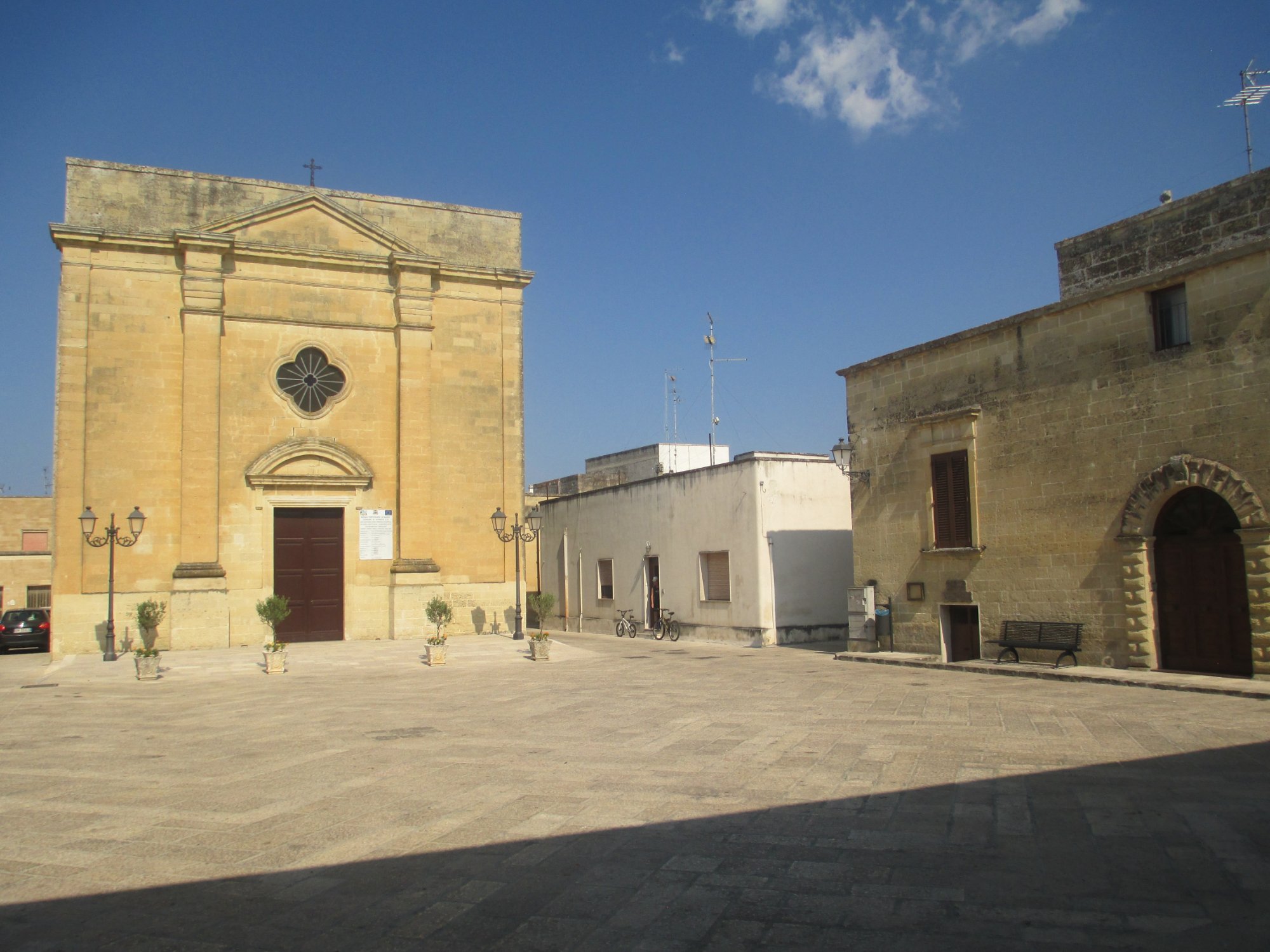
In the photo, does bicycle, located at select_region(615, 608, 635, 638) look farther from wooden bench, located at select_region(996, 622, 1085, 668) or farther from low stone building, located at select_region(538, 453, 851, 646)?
wooden bench, located at select_region(996, 622, 1085, 668)

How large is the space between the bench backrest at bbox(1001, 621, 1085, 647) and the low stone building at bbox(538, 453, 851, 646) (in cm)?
648

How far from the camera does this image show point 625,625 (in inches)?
978

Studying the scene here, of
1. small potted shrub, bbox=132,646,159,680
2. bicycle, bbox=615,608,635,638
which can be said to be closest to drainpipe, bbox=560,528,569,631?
bicycle, bbox=615,608,635,638

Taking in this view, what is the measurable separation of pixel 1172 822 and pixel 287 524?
57.7ft

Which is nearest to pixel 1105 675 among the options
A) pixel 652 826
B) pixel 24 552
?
pixel 652 826

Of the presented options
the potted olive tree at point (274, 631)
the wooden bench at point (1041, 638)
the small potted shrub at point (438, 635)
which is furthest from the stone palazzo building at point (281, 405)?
the wooden bench at point (1041, 638)

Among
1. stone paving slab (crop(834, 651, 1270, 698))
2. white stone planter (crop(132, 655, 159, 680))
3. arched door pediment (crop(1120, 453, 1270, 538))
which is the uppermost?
arched door pediment (crop(1120, 453, 1270, 538))

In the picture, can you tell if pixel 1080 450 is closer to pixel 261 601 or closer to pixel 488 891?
pixel 488 891

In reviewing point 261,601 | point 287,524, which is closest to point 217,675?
point 261,601

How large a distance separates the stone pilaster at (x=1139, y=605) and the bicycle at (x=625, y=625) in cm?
1364

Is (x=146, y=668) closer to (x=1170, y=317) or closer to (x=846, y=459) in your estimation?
(x=846, y=459)

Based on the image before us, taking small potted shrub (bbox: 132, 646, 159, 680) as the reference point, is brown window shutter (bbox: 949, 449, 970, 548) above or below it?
above

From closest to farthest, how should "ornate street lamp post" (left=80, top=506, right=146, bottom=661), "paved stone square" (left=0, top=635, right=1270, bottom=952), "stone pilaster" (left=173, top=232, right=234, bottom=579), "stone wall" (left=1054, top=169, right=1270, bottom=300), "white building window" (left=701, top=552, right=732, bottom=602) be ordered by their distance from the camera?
"paved stone square" (left=0, top=635, right=1270, bottom=952) < "stone wall" (left=1054, top=169, right=1270, bottom=300) < "ornate street lamp post" (left=80, top=506, right=146, bottom=661) < "stone pilaster" (left=173, top=232, right=234, bottom=579) < "white building window" (left=701, top=552, right=732, bottom=602)

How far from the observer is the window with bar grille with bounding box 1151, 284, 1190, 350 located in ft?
39.7
